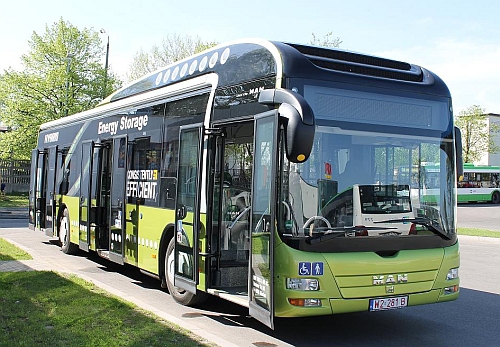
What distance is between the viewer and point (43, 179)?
16000mm

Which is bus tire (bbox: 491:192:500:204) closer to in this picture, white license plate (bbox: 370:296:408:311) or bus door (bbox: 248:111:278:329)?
white license plate (bbox: 370:296:408:311)

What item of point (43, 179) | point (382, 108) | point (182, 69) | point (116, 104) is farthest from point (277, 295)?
point (43, 179)

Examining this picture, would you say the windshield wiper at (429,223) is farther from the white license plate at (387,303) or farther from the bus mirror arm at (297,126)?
the bus mirror arm at (297,126)

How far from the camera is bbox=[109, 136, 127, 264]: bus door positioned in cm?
1053

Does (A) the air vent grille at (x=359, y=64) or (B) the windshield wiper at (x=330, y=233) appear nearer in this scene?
(B) the windshield wiper at (x=330, y=233)

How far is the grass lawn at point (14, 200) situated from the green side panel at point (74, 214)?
18414 millimetres

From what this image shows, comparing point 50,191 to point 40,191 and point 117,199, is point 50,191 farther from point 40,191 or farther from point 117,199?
point 117,199

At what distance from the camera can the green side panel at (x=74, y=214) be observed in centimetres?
1296

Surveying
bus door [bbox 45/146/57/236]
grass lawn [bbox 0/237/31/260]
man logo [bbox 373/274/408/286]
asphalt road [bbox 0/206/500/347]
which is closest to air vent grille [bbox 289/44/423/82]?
man logo [bbox 373/274/408/286]

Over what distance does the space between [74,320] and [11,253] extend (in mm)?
6456

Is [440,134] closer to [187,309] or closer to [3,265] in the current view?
[187,309]

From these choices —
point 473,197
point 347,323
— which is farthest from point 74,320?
point 473,197

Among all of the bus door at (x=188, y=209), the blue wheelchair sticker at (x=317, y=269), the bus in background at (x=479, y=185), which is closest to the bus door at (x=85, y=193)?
the bus door at (x=188, y=209)

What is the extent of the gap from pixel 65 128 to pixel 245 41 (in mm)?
8411
